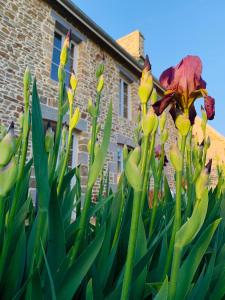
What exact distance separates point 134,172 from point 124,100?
7.04 meters

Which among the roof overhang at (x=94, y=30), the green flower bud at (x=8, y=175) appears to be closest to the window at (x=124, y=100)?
the roof overhang at (x=94, y=30)

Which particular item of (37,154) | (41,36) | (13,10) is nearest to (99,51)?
(41,36)

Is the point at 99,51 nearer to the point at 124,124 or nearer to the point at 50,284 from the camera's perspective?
the point at 124,124

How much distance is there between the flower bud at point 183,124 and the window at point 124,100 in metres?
6.43

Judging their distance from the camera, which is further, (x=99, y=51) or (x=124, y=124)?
(x=124, y=124)

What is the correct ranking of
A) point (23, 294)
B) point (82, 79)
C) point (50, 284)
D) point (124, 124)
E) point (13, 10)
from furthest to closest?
point (124, 124), point (82, 79), point (13, 10), point (23, 294), point (50, 284)

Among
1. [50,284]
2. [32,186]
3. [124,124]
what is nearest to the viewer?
[50,284]

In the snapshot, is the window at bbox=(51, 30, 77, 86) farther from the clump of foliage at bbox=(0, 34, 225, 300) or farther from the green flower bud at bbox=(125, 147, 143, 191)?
the green flower bud at bbox=(125, 147, 143, 191)

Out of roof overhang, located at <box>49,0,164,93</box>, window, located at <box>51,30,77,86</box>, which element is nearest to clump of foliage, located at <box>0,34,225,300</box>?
window, located at <box>51,30,77,86</box>

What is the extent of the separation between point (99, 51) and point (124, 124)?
1904 millimetres

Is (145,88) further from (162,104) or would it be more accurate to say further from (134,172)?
(134,172)

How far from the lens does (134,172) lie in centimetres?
42

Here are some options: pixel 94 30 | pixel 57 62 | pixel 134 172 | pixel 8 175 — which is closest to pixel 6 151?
pixel 8 175

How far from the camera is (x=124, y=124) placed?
6.81 metres
